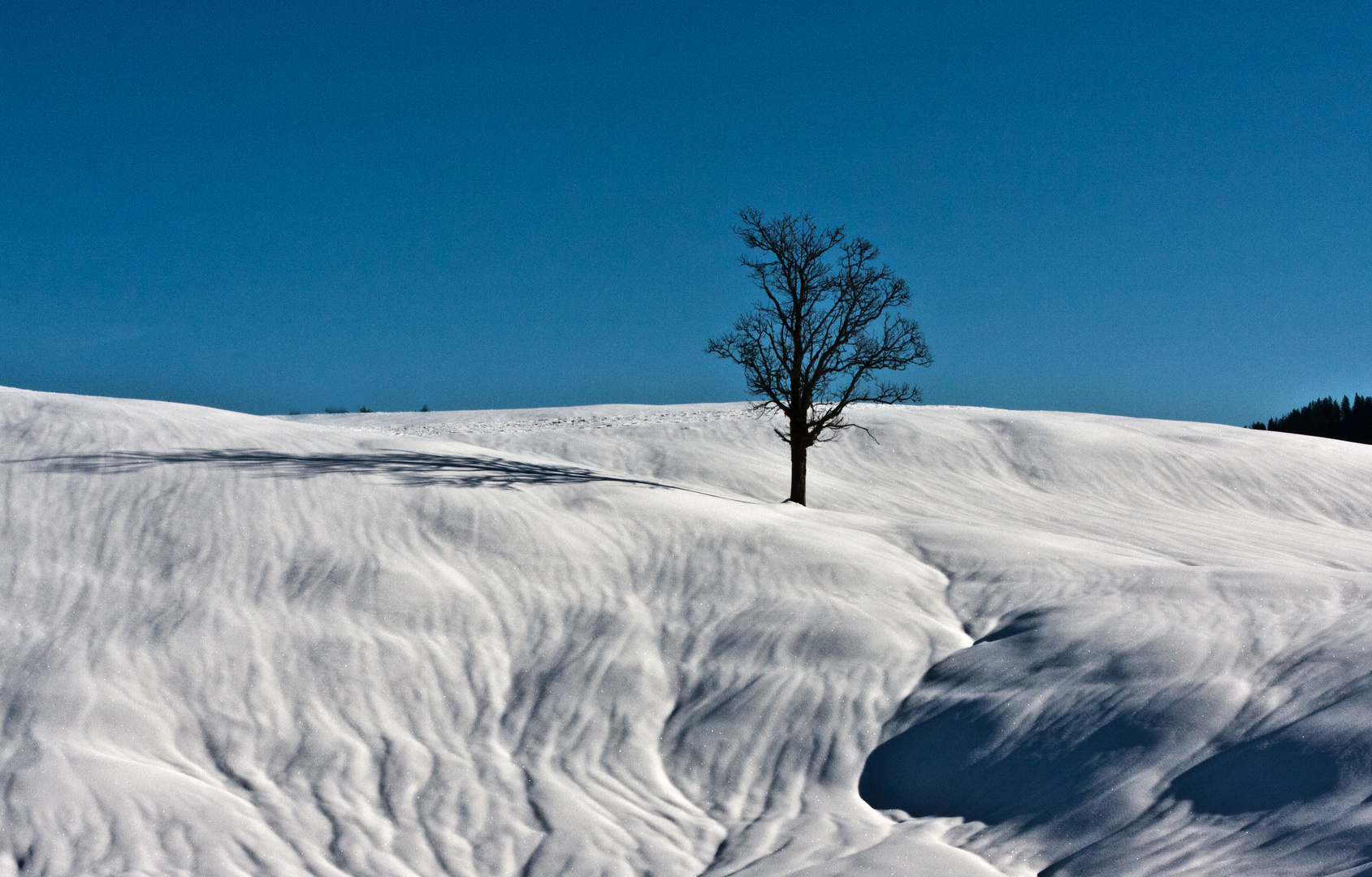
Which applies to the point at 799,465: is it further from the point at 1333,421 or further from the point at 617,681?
the point at 1333,421

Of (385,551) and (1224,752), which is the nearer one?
(1224,752)

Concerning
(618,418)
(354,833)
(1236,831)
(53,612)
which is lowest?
(354,833)

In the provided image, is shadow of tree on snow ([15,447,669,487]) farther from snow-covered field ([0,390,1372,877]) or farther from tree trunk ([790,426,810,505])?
tree trunk ([790,426,810,505])

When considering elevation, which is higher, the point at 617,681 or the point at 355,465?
the point at 355,465

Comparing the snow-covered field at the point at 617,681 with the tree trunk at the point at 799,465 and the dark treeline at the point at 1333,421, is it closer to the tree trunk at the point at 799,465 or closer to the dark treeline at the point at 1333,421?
the tree trunk at the point at 799,465

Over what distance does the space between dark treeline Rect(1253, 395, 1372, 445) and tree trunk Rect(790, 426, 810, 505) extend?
33975 mm

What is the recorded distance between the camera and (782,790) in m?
7.73

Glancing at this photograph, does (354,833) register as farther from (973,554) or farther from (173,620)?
(973,554)

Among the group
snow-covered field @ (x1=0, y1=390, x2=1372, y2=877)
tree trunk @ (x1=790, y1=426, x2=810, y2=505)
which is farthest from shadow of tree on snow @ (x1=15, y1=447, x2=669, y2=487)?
tree trunk @ (x1=790, y1=426, x2=810, y2=505)

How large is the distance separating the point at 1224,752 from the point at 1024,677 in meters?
1.98

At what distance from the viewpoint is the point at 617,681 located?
925 cm

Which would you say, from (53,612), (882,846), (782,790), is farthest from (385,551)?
(882,846)

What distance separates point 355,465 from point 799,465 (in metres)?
7.50

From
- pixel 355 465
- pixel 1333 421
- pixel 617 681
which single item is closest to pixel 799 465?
pixel 355 465
